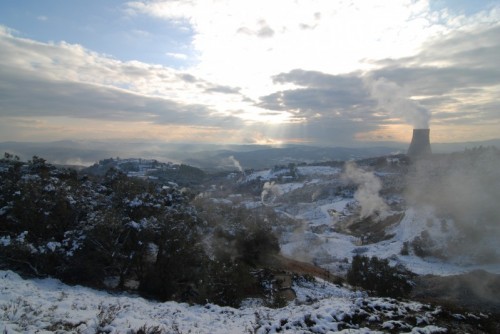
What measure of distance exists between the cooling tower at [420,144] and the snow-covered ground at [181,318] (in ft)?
257

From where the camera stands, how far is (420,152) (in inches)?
3337

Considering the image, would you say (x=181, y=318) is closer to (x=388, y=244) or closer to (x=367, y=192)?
(x=388, y=244)

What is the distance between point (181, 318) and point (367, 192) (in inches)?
2603

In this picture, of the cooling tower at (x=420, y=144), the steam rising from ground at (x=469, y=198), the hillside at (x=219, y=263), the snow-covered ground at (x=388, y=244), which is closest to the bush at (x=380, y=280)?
the hillside at (x=219, y=263)

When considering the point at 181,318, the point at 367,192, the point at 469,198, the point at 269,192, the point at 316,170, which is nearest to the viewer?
the point at 181,318

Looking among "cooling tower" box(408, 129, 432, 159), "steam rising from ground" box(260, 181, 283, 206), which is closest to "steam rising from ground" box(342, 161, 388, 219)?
"cooling tower" box(408, 129, 432, 159)

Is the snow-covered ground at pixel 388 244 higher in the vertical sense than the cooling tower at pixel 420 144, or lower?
lower

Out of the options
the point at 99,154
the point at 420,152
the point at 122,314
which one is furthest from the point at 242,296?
the point at 99,154

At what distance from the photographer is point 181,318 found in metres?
9.84

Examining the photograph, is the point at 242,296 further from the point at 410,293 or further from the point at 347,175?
the point at 347,175

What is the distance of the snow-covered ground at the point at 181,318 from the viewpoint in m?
7.05

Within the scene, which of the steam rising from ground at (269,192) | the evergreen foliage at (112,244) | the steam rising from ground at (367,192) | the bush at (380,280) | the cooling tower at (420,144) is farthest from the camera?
the steam rising from ground at (269,192)

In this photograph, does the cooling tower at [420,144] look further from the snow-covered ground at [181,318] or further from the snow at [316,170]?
the snow-covered ground at [181,318]

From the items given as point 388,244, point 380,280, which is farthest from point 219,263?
point 388,244
